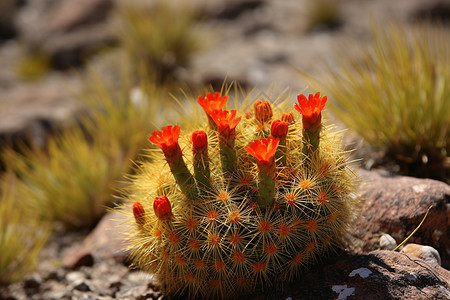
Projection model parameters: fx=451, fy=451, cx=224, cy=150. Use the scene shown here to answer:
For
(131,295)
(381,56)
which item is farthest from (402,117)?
(131,295)

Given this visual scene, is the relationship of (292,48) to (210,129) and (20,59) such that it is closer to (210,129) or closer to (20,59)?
(20,59)

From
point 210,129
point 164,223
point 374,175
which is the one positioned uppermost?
point 210,129

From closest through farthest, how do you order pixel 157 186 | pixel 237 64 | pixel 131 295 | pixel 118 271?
1. pixel 157 186
2. pixel 131 295
3. pixel 118 271
4. pixel 237 64

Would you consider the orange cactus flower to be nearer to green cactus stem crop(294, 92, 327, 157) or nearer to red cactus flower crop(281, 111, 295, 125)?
green cactus stem crop(294, 92, 327, 157)

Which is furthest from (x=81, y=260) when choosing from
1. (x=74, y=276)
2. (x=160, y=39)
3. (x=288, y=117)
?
(x=160, y=39)

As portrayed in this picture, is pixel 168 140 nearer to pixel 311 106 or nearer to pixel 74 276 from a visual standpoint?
pixel 311 106

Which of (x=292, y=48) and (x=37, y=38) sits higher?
(x=37, y=38)

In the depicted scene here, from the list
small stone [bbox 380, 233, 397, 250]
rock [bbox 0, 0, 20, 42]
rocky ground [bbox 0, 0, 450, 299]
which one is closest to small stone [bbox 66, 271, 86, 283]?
rocky ground [bbox 0, 0, 450, 299]

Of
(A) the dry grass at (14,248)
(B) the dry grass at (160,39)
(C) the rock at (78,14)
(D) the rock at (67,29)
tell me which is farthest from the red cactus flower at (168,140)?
(C) the rock at (78,14)
